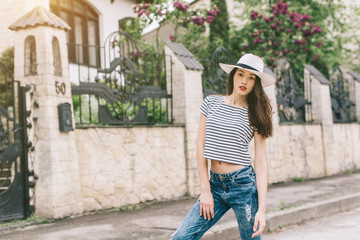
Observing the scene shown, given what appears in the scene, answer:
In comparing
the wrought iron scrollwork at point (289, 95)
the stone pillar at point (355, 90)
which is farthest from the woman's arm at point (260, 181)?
the stone pillar at point (355, 90)

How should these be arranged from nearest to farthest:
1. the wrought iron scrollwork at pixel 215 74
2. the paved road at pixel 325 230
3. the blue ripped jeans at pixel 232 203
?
1. the blue ripped jeans at pixel 232 203
2. the paved road at pixel 325 230
3. the wrought iron scrollwork at pixel 215 74

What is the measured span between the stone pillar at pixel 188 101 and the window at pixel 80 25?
6.12m

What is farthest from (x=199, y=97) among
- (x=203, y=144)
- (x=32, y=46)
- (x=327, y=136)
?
(x=203, y=144)

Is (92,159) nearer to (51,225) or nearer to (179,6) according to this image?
(51,225)

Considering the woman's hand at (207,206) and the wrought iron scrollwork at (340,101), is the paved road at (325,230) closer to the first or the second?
the woman's hand at (207,206)

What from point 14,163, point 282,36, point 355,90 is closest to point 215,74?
point 14,163

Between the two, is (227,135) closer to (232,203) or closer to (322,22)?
(232,203)

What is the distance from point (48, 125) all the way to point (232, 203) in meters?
4.24

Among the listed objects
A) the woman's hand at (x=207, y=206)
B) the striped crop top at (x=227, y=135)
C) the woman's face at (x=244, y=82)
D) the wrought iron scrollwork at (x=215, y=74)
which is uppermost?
the wrought iron scrollwork at (x=215, y=74)

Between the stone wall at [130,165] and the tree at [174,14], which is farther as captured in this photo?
the tree at [174,14]

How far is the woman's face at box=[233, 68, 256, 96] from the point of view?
11.4ft

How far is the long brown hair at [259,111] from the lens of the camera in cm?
343

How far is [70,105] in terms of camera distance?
7281 mm

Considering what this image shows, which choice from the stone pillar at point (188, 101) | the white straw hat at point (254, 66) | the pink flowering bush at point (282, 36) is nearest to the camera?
the white straw hat at point (254, 66)
